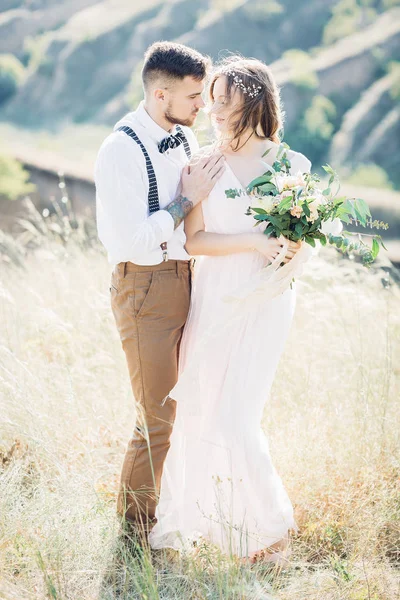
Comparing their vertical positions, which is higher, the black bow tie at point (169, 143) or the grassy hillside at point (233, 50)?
the grassy hillside at point (233, 50)

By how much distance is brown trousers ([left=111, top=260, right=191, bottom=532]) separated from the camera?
2.95 meters

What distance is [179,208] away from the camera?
2.93 metres

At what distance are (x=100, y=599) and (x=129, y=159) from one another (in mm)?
1993

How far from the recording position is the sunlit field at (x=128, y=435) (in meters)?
2.76

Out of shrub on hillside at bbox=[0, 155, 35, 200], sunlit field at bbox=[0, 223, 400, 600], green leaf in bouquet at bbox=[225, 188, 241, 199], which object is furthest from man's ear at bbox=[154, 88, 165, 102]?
shrub on hillside at bbox=[0, 155, 35, 200]

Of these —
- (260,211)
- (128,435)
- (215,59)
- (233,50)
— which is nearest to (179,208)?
(260,211)

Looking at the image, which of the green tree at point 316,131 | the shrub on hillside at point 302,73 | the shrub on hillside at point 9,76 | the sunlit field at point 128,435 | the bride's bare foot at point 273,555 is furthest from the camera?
the shrub on hillside at point 9,76

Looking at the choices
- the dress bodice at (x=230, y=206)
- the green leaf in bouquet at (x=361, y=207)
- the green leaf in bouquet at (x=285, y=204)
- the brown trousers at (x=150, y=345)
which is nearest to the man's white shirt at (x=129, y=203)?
the brown trousers at (x=150, y=345)

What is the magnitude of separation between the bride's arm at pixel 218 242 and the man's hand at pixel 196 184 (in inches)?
4.2

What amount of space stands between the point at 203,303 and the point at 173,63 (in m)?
1.18

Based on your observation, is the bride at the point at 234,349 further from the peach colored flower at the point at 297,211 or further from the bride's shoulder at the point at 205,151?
the peach colored flower at the point at 297,211

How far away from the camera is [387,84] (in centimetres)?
3212

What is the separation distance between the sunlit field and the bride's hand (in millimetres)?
443

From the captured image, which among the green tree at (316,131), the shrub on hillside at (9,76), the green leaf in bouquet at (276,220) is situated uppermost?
the shrub on hillside at (9,76)
